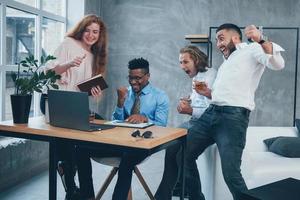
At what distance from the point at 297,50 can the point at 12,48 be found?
11.5 feet

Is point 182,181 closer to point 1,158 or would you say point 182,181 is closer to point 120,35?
point 1,158

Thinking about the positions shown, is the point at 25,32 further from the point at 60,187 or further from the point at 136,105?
the point at 136,105

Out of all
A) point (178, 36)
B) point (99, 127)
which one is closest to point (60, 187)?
point (99, 127)

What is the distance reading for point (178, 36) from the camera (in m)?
5.24

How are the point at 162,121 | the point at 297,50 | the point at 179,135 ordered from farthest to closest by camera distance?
the point at 297,50, the point at 162,121, the point at 179,135

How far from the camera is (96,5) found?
5137 mm

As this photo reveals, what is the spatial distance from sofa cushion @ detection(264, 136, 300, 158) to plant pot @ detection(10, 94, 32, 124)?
76.8 inches

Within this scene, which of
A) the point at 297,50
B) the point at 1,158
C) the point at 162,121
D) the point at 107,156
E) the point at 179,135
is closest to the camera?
the point at 179,135

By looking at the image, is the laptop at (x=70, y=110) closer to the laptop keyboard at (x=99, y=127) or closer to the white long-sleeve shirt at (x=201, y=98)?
the laptop keyboard at (x=99, y=127)

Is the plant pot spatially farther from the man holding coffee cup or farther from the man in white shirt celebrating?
the man holding coffee cup

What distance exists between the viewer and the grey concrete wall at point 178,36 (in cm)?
511

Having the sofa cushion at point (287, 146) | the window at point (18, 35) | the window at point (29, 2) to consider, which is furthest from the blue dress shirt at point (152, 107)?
the window at point (29, 2)

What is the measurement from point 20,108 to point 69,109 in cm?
41

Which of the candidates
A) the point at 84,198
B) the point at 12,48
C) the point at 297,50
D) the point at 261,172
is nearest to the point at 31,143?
the point at 12,48
